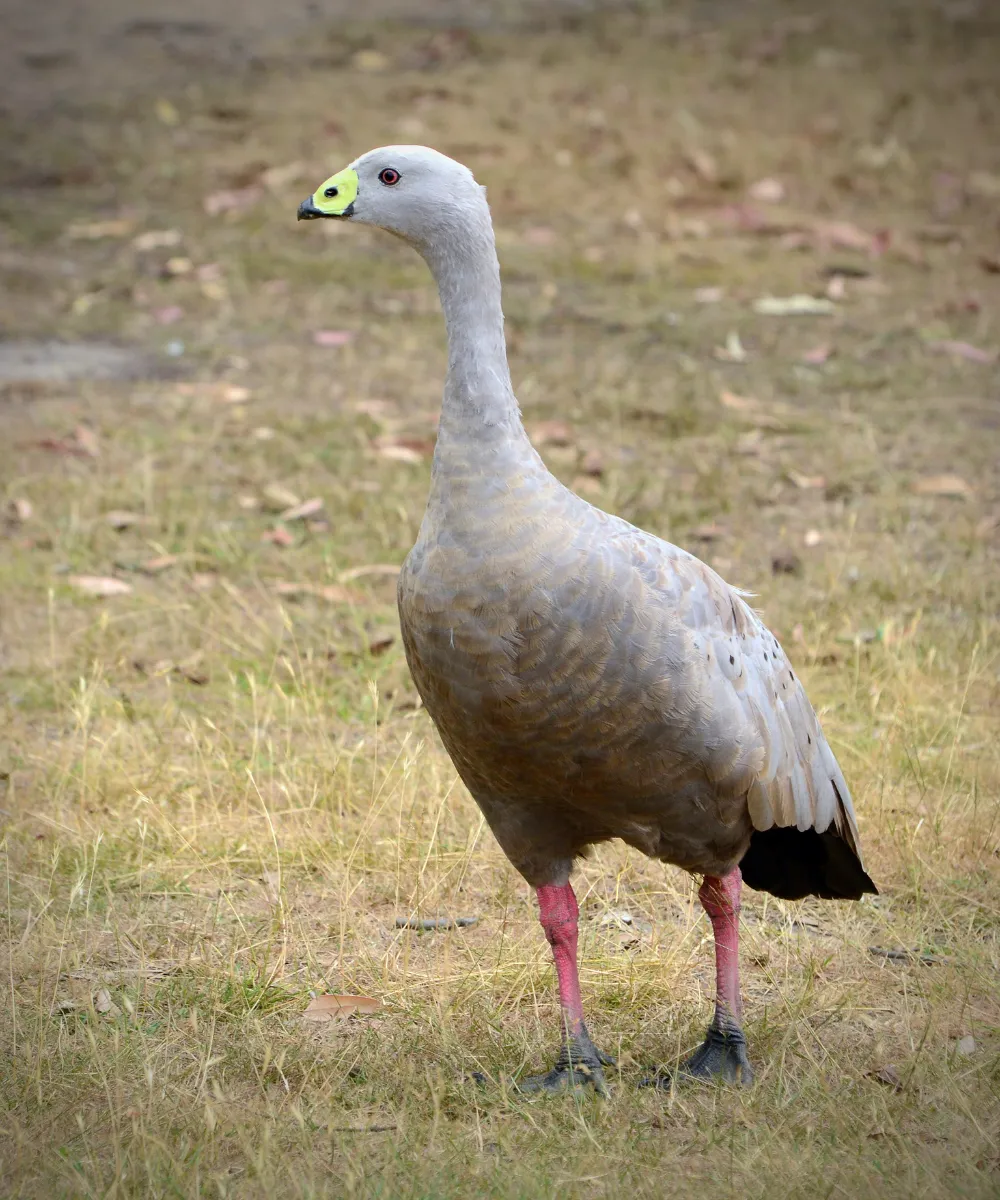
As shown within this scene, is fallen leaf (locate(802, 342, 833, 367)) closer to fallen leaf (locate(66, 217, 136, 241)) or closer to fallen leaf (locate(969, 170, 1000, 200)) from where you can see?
fallen leaf (locate(969, 170, 1000, 200))

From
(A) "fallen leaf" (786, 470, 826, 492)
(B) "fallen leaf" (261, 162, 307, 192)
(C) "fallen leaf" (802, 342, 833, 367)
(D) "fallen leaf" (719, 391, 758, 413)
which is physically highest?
(B) "fallen leaf" (261, 162, 307, 192)

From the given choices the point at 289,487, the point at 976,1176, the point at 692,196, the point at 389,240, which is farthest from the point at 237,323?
the point at 976,1176

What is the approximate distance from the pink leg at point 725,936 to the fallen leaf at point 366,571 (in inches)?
100

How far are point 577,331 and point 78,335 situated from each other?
262 cm

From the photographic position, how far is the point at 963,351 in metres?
8.12

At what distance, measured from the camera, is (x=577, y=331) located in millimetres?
8461

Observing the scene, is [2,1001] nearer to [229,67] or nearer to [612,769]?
[612,769]

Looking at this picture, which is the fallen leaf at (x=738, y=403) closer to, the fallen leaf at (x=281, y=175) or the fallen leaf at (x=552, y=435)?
the fallen leaf at (x=552, y=435)

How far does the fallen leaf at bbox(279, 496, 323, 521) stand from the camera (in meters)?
6.36

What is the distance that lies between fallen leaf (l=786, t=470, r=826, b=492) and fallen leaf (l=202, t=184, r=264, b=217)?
193 inches

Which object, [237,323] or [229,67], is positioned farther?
[229,67]

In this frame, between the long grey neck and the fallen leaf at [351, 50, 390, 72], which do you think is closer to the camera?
the long grey neck

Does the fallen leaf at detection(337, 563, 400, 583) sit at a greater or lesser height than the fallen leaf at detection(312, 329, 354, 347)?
lesser

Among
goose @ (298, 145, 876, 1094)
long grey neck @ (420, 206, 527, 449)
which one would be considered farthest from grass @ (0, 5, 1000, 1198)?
long grey neck @ (420, 206, 527, 449)
